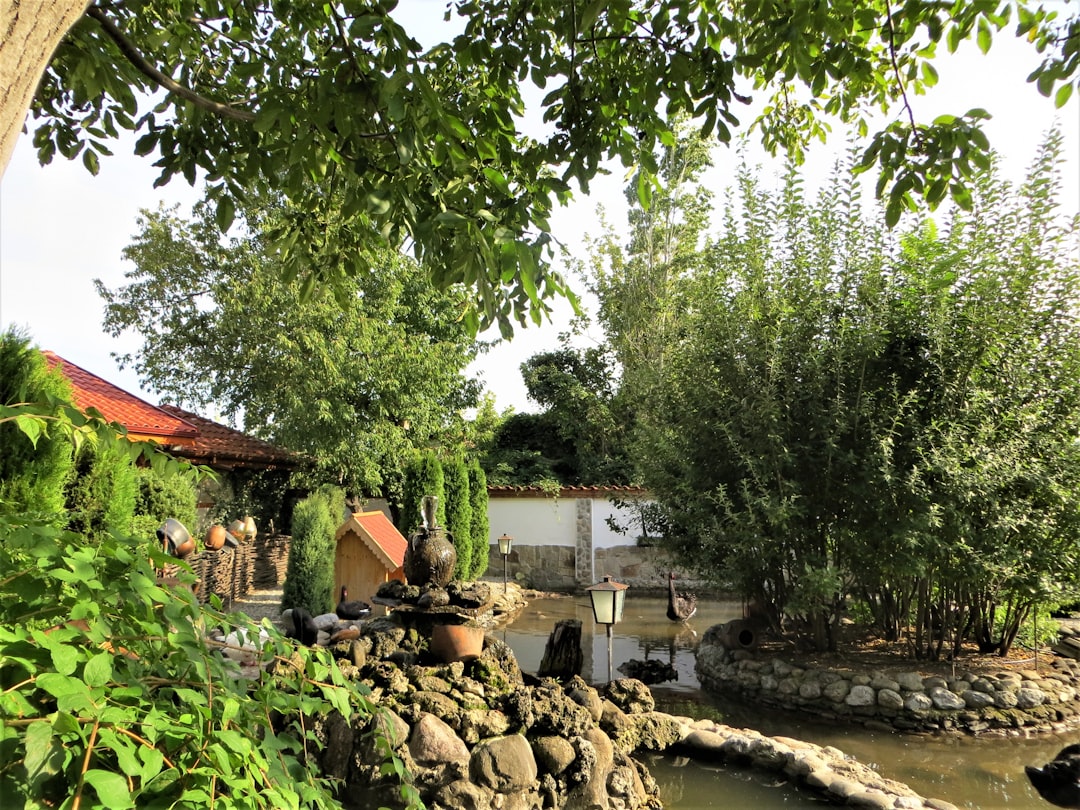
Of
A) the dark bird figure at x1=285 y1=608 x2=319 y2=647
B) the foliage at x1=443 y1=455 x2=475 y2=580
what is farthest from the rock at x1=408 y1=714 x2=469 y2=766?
the foliage at x1=443 y1=455 x2=475 y2=580

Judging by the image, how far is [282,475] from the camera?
15.2 metres

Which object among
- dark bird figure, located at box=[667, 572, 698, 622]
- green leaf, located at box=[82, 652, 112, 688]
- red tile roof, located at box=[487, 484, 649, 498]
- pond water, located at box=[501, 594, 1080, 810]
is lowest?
pond water, located at box=[501, 594, 1080, 810]

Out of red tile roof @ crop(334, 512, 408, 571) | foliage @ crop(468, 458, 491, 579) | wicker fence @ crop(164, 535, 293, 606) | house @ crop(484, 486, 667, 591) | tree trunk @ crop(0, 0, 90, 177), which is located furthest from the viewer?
house @ crop(484, 486, 667, 591)

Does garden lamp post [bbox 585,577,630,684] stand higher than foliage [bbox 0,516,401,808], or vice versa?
foliage [bbox 0,516,401,808]

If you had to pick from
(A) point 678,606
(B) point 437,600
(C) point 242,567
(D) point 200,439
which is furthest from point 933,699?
(D) point 200,439

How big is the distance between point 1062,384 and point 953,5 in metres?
5.47

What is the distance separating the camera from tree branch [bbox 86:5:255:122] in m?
2.30

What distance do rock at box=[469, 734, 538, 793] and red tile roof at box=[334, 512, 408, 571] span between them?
548cm

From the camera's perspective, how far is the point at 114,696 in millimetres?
1087

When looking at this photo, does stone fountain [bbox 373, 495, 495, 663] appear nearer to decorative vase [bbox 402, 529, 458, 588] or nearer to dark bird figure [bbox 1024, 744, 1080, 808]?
decorative vase [bbox 402, 529, 458, 588]

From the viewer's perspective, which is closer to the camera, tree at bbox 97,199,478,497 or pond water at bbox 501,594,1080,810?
pond water at bbox 501,594,1080,810

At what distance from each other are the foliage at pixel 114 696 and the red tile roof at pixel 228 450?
1084cm

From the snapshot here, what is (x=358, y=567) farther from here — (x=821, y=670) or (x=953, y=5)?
(x=953, y=5)

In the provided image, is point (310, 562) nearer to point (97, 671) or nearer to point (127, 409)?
point (127, 409)
